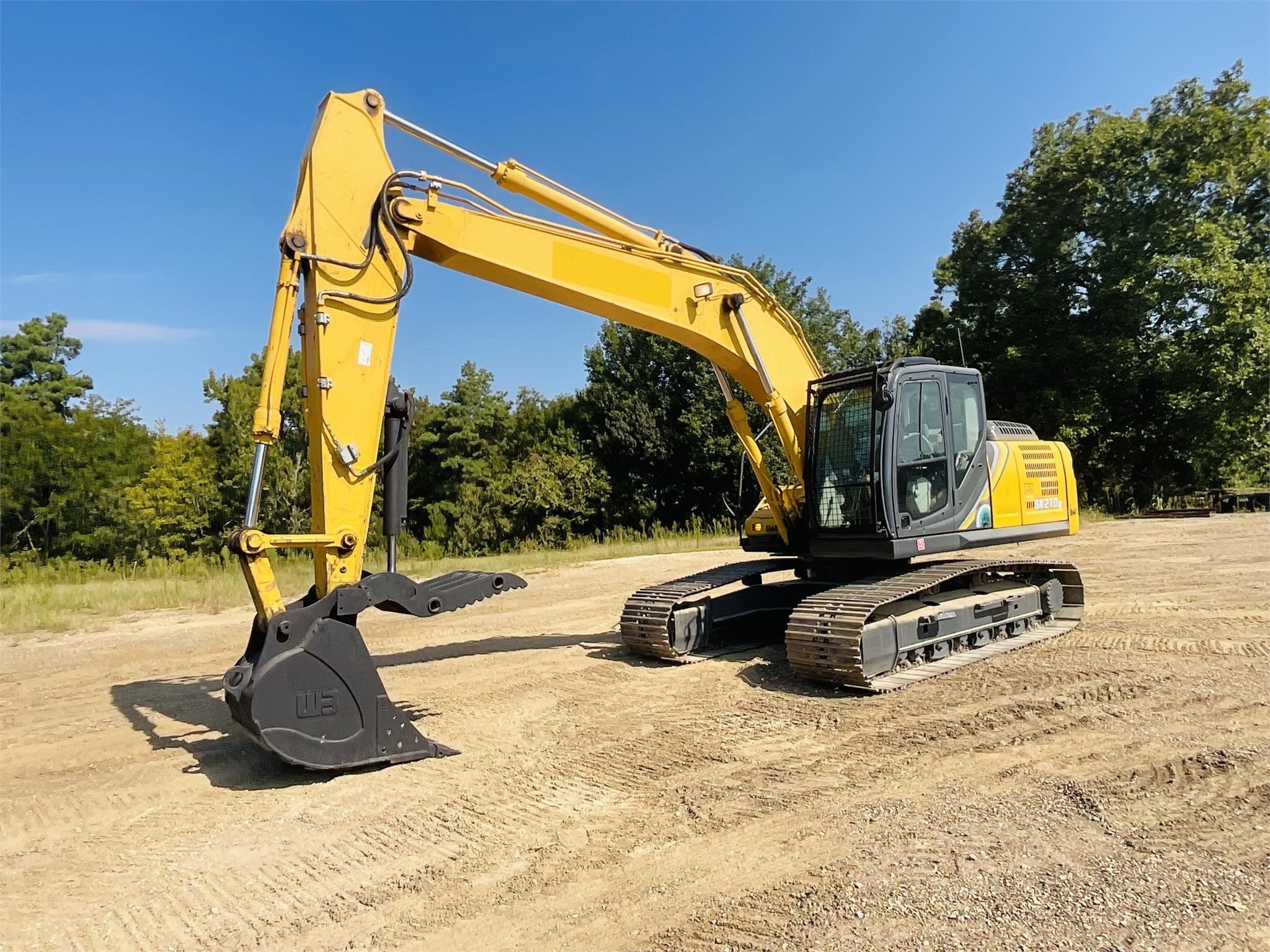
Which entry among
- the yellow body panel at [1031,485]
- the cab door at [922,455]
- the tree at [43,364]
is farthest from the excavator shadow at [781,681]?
the tree at [43,364]

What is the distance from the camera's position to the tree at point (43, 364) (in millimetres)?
39281

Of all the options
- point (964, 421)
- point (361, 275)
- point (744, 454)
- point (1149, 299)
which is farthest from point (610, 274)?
point (1149, 299)

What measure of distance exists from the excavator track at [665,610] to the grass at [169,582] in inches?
272

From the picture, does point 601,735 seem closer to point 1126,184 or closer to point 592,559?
point 592,559

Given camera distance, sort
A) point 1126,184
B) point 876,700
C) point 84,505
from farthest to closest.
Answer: point 84,505 < point 1126,184 < point 876,700

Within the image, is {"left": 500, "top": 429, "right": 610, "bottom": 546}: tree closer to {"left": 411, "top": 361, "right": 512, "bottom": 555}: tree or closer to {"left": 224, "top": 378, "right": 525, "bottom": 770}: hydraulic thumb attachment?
{"left": 411, "top": 361, "right": 512, "bottom": 555}: tree

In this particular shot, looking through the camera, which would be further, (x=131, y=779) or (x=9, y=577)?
(x=9, y=577)

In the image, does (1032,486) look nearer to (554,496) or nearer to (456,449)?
(554,496)

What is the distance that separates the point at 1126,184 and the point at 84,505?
38.4 metres

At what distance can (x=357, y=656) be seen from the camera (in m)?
4.95

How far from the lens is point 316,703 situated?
188 inches

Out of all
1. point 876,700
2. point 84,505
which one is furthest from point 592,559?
point 84,505

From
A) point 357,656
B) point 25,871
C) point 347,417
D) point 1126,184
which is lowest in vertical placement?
point 25,871

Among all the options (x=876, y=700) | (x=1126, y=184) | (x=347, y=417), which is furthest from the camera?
(x=1126, y=184)
